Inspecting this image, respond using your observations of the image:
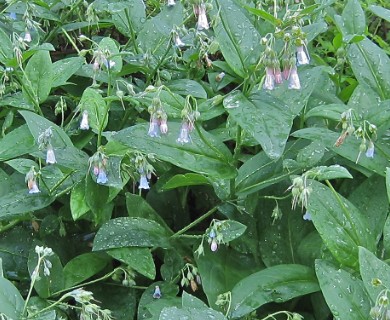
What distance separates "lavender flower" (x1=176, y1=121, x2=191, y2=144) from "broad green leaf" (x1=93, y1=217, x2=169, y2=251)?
35 cm

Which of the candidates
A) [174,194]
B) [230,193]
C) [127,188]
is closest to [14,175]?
[127,188]

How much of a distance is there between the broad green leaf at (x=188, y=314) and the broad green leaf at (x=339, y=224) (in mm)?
433

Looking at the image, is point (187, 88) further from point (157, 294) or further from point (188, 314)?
point (188, 314)

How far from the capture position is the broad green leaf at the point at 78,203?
205 centimetres

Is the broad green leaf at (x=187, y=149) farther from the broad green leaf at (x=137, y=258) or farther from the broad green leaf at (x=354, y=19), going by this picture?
the broad green leaf at (x=354, y=19)

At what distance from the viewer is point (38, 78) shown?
2.47 meters

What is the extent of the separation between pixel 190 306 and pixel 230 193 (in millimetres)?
481

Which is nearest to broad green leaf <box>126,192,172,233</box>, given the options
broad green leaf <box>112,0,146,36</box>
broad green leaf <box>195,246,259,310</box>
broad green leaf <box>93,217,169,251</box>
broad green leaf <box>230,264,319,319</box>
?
broad green leaf <box>93,217,169,251</box>

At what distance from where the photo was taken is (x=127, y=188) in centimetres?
251

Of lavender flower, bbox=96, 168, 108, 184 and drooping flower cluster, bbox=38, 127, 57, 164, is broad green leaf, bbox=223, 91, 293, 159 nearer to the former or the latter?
lavender flower, bbox=96, 168, 108, 184

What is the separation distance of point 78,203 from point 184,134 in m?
0.40

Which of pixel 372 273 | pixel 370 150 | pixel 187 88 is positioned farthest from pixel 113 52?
pixel 372 273

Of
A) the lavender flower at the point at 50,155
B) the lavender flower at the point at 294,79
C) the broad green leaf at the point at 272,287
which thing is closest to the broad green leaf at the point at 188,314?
the broad green leaf at the point at 272,287

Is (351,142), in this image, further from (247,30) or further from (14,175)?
(14,175)
